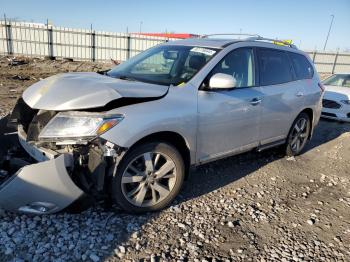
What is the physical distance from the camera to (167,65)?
4281 millimetres

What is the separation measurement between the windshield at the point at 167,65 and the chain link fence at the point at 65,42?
1846 cm

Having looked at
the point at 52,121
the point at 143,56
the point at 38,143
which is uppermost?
the point at 143,56

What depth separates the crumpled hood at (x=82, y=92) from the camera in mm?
3184

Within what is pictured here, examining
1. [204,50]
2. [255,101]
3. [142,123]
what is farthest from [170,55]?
[142,123]

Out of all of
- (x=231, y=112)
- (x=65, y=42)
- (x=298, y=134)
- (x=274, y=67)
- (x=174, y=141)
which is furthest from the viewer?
(x=65, y=42)

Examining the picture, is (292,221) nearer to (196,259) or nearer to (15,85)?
(196,259)

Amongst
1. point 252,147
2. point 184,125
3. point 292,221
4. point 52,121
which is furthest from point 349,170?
point 52,121

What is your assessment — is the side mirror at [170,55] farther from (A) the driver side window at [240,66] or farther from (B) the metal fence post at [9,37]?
(B) the metal fence post at [9,37]

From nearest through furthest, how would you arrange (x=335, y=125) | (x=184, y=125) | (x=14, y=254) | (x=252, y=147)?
1. (x=14, y=254)
2. (x=184, y=125)
3. (x=252, y=147)
4. (x=335, y=125)

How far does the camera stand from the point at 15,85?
12188 mm

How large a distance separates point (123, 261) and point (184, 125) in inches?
57.2

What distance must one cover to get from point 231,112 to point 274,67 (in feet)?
4.63

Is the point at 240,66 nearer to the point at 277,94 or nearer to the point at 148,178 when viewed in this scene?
the point at 277,94

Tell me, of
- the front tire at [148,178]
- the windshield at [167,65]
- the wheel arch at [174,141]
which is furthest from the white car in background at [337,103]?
the front tire at [148,178]
